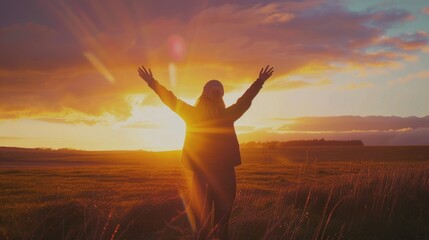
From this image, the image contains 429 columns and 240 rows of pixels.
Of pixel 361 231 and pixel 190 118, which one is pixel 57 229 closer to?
pixel 190 118

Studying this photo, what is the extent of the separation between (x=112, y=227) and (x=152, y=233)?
1.16 meters

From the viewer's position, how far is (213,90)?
19.0 ft

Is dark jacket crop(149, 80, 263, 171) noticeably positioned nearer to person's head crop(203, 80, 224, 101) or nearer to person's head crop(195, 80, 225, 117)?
person's head crop(195, 80, 225, 117)

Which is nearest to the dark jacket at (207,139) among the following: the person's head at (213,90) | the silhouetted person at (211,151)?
the silhouetted person at (211,151)

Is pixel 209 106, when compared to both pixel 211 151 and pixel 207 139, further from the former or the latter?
pixel 211 151

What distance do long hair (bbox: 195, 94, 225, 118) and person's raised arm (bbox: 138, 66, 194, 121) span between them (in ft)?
Answer: 0.59

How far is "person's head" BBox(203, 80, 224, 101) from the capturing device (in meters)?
5.79

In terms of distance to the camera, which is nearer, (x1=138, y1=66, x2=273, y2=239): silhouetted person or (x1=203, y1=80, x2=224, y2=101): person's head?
(x1=203, y1=80, x2=224, y2=101): person's head

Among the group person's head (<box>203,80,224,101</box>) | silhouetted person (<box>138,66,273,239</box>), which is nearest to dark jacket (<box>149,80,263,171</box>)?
silhouetted person (<box>138,66,273,239</box>)

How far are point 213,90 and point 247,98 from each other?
818 millimetres

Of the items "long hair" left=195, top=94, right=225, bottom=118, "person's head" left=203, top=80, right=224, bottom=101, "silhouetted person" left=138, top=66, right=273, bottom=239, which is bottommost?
"silhouetted person" left=138, top=66, right=273, bottom=239

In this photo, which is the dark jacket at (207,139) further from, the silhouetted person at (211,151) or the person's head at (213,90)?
the person's head at (213,90)

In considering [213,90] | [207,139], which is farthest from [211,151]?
[213,90]

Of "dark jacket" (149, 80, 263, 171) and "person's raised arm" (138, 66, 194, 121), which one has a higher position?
"person's raised arm" (138, 66, 194, 121)
